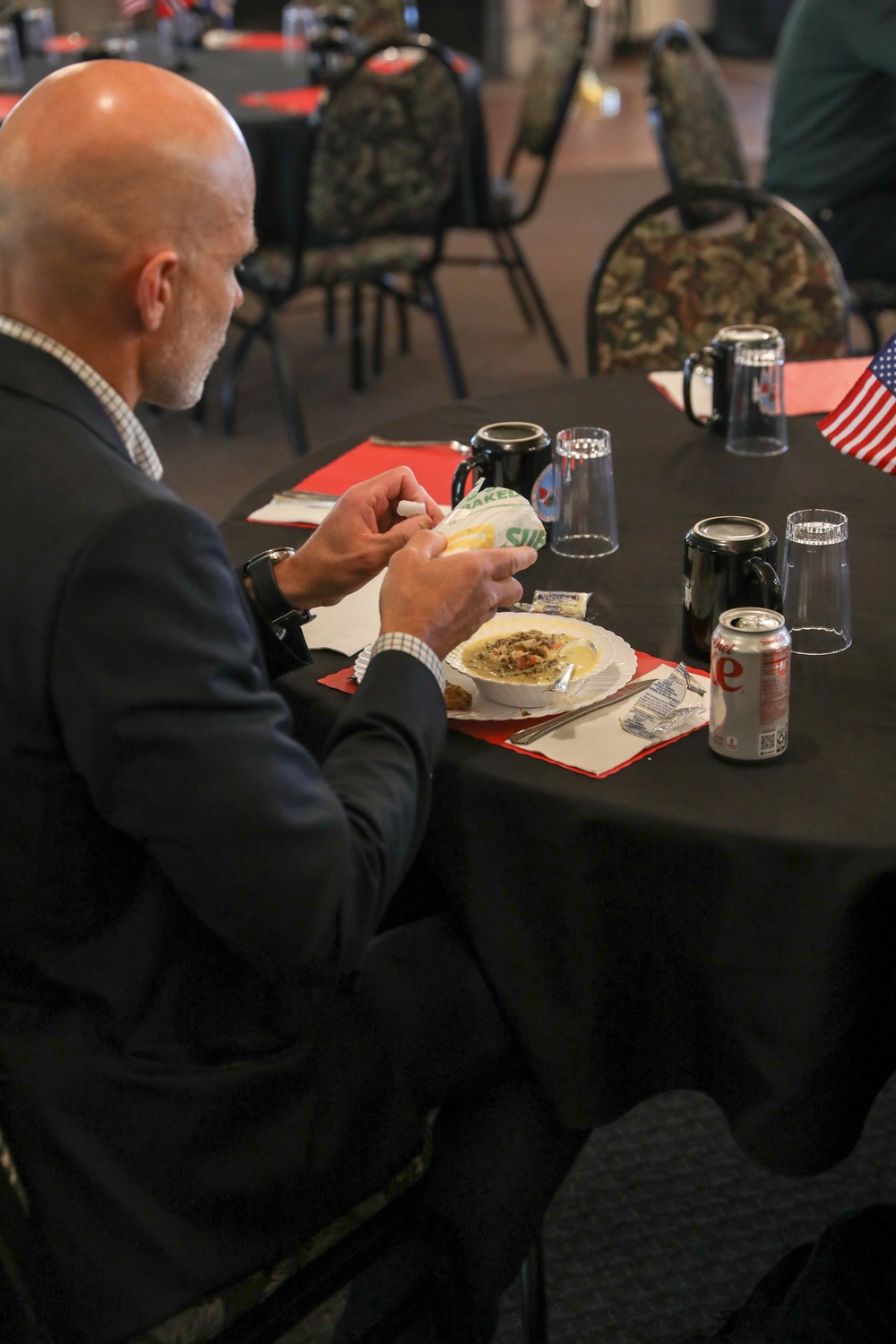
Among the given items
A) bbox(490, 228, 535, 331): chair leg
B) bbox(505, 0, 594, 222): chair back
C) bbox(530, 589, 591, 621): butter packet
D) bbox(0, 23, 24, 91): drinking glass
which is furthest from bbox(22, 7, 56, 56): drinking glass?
bbox(530, 589, 591, 621): butter packet

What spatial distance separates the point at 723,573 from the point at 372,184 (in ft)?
10.1

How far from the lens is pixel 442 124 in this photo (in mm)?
4004

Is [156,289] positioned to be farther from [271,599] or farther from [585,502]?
[585,502]

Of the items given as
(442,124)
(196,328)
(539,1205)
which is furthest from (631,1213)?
(442,124)

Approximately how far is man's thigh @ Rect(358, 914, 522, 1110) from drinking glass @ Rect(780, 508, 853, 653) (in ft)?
1.51

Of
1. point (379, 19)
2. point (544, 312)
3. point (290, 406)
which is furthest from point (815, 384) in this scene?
point (379, 19)

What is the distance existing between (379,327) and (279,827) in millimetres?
4376

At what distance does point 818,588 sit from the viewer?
4.56ft

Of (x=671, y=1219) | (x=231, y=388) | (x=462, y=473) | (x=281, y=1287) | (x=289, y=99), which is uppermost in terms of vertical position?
(x=289, y=99)

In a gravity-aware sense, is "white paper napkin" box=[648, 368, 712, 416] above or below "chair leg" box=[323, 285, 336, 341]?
above

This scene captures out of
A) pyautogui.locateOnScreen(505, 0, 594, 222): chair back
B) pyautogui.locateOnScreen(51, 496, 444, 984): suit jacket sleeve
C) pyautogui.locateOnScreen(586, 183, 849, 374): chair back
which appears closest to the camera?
pyautogui.locateOnScreen(51, 496, 444, 984): suit jacket sleeve

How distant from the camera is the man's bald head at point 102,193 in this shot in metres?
0.99

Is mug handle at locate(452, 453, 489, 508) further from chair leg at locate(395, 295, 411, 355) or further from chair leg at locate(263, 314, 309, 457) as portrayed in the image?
chair leg at locate(395, 295, 411, 355)

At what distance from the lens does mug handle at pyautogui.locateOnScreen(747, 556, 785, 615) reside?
1.28 m
